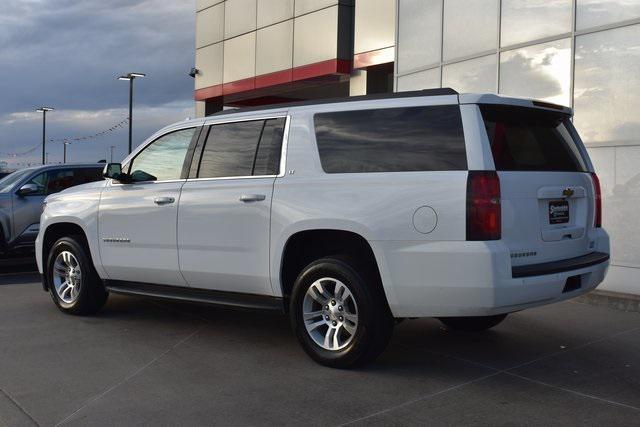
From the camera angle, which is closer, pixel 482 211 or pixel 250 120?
pixel 482 211

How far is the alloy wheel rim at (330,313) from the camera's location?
513 cm

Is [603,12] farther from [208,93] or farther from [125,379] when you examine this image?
[208,93]

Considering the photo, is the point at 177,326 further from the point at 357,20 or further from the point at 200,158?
the point at 357,20

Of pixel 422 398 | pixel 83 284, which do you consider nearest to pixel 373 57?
pixel 83 284

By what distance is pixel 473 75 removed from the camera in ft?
38.1

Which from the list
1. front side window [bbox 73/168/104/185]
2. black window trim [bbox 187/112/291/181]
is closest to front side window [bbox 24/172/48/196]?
front side window [bbox 73/168/104/185]

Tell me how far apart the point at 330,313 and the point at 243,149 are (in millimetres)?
1620

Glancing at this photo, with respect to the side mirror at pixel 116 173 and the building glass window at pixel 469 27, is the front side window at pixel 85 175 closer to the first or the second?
the side mirror at pixel 116 173

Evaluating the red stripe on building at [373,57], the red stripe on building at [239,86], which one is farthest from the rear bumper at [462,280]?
the red stripe on building at [239,86]

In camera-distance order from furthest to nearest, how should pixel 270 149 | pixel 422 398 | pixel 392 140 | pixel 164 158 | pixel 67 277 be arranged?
pixel 67 277
pixel 164 158
pixel 270 149
pixel 392 140
pixel 422 398

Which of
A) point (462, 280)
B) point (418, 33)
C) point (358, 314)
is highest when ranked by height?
point (418, 33)

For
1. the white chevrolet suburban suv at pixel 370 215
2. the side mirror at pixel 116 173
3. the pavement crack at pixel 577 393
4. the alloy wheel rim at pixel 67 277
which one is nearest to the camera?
the pavement crack at pixel 577 393

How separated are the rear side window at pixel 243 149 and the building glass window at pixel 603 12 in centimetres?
562

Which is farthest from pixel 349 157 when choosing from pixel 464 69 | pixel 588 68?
pixel 464 69
